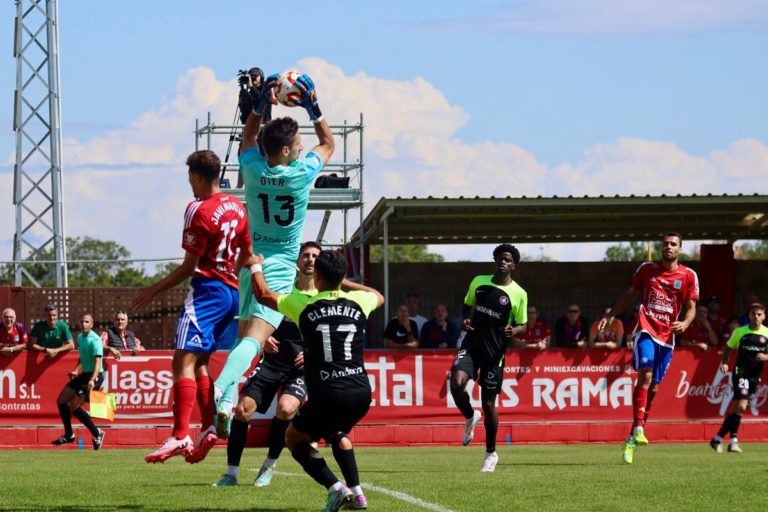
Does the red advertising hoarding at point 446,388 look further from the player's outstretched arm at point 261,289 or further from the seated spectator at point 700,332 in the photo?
the player's outstretched arm at point 261,289

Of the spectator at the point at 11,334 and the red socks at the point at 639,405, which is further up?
the spectator at the point at 11,334

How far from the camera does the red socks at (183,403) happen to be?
9727mm

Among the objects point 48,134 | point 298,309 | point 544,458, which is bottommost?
point 544,458

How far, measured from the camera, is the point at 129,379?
21.2 metres

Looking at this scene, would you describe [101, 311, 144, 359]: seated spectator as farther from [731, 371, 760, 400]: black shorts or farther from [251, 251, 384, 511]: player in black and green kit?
[251, 251, 384, 511]: player in black and green kit

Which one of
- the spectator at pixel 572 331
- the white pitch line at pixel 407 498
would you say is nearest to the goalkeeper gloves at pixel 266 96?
the white pitch line at pixel 407 498

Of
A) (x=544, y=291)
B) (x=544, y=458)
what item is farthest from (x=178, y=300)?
(x=544, y=458)

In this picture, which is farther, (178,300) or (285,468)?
(178,300)

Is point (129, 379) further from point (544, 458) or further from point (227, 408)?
point (227, 408)

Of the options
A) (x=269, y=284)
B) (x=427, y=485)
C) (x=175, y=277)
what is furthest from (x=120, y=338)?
(x=175, y=277)

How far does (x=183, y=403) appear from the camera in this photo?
980cm

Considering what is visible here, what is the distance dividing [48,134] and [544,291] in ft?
39.0

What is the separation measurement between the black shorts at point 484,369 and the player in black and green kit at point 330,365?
595 centimetres

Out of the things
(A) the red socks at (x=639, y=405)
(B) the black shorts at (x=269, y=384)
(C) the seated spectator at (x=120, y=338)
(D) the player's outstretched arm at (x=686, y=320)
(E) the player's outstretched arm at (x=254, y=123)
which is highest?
(E) the player's outstretched arm at (x=254, y=123)
